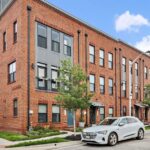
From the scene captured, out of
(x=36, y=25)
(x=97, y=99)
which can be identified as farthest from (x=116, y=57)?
(x=36, y=25)

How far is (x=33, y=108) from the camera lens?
24.7 m

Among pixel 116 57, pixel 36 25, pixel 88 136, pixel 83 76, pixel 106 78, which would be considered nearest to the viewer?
pixel 88 136

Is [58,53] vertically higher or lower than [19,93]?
higher

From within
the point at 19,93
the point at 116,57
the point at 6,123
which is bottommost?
the point at 6,123

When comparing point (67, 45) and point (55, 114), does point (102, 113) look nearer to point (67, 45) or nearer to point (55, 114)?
point (55, 114)

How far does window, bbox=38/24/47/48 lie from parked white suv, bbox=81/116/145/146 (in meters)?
10.1

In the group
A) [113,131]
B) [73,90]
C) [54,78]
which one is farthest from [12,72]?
[113,131]

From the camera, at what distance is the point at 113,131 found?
1758 cm

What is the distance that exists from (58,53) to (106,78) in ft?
29.0

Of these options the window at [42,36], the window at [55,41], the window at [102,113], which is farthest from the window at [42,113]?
the window at [102,113]

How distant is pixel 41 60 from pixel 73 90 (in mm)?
6274

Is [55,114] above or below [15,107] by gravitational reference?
below

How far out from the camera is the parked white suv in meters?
17.1

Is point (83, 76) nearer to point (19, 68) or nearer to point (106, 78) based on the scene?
point (19, 68)
